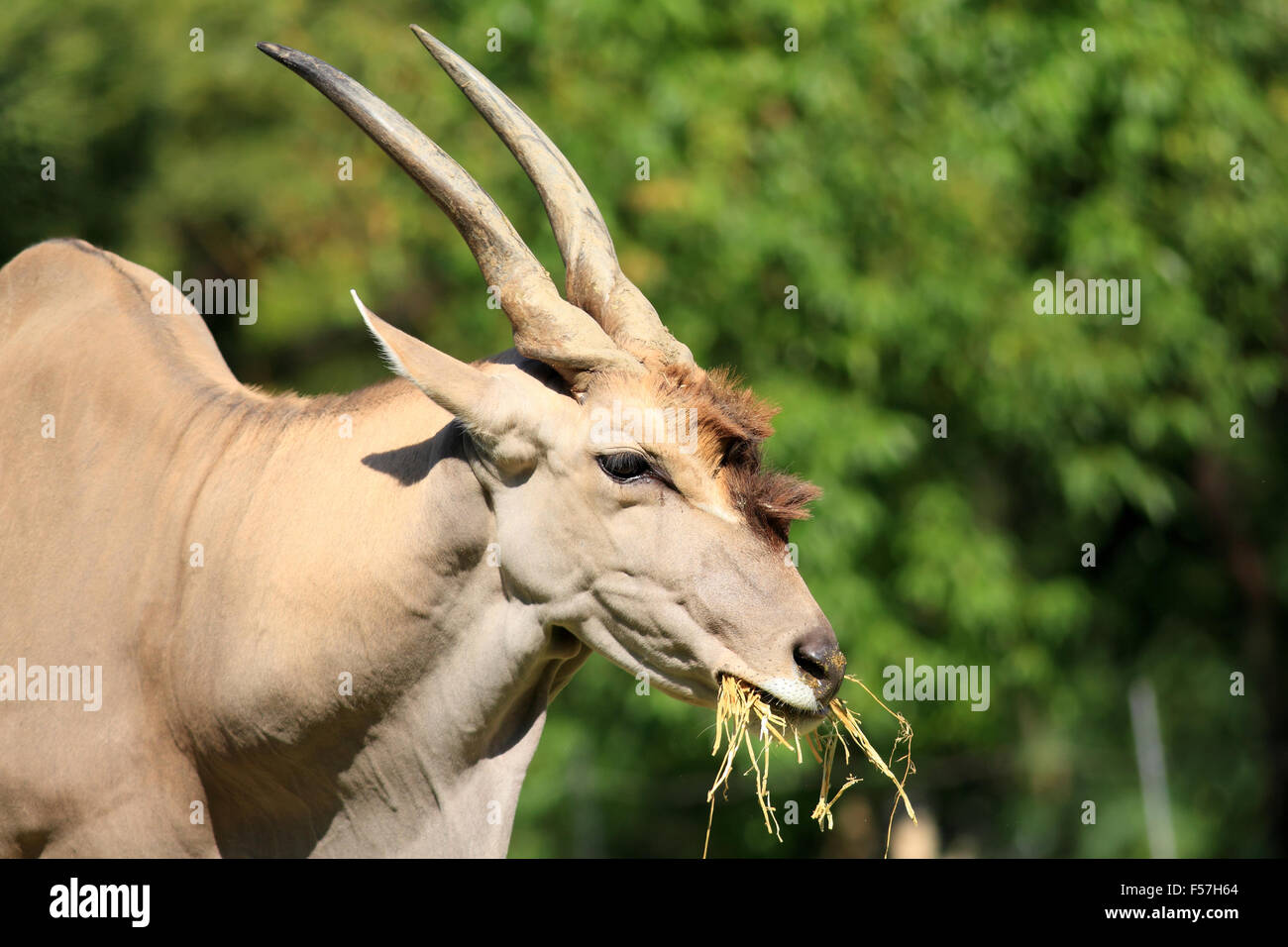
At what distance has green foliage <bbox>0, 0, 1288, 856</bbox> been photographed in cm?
1177

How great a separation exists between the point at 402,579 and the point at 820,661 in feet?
4.13

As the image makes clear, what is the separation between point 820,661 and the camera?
4031 mm

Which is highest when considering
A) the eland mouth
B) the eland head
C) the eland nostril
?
the eland head

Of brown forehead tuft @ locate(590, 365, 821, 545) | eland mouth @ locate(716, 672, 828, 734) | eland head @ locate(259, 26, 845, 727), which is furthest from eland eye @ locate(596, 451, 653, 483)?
eland mouth @ locate(716, 672, 828, 734)

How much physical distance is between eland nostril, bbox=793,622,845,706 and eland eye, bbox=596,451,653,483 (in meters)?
0.69

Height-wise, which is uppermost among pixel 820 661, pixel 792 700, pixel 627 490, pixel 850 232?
pixel 850 232

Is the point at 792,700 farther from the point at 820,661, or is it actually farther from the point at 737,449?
the point at 737,449

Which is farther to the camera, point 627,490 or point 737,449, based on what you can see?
point 737,449

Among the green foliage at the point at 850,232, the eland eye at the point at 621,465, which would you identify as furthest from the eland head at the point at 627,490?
the green foliage at the point at 850,232

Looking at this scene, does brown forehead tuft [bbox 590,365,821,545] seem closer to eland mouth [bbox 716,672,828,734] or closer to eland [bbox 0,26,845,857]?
eland [bbox 0,26,845,857]

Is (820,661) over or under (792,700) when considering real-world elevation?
over

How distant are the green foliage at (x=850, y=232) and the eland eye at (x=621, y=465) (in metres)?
6.99

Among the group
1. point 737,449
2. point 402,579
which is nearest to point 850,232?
point 737,449

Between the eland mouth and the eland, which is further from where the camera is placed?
the eland
